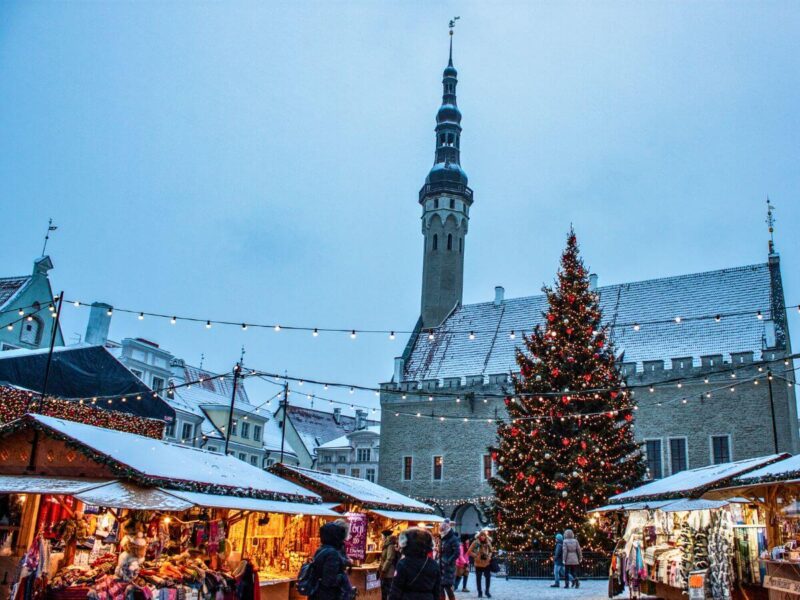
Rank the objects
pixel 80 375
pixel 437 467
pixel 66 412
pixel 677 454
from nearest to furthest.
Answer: pixel 66 412 < pixel 80 375 < pixel 677 454 < pixel 437 467

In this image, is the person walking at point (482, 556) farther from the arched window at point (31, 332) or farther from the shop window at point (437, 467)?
the arched window at point (31, 332)

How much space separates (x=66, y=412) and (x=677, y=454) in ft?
73.7

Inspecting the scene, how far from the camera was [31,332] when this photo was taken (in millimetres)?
29016

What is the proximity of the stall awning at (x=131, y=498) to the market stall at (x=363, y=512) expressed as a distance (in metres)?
4.61

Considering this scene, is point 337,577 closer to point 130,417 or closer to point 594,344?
point 130,417

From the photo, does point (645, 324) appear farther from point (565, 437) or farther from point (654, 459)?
point (565, 437)

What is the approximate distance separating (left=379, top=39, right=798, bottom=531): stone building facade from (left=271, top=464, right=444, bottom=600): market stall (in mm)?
8294

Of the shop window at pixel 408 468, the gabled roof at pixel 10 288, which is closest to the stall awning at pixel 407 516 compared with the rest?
the shop window at pixel 408 468

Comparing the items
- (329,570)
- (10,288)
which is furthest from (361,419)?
(329,570)

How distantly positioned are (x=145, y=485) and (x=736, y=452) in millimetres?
24695

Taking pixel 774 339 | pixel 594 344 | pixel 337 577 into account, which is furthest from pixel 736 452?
pixel 337 577

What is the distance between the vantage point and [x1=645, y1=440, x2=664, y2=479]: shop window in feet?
96.0

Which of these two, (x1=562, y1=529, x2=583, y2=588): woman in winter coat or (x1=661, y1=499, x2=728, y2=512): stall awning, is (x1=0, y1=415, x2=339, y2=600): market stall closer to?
(x1=661, y1=499, x2=728, y2=512): stall awning

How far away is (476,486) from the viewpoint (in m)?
33.0
